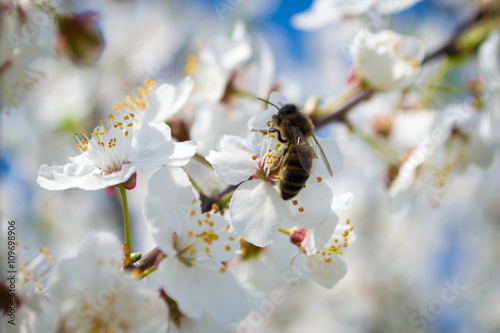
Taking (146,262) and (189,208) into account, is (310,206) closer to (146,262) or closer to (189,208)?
(189,208)

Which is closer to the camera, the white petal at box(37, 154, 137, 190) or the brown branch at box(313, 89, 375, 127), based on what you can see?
the white petal at box(37, 154, 137, 190)

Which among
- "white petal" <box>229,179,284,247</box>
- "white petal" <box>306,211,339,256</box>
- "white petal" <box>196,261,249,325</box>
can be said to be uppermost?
"white petal" <box>229,179,284,247</box>

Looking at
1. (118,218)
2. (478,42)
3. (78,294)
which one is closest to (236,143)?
(78,294)

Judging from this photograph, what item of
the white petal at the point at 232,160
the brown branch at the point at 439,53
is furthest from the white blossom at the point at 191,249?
the brown branch at the point at 439,53

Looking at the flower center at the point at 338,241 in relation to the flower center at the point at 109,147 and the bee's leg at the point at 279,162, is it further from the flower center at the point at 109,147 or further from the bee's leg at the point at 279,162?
the flower center at the point at 109,147

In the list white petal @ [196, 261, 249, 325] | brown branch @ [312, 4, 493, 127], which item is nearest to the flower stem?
white petal @ [196, 261, 249, 325]

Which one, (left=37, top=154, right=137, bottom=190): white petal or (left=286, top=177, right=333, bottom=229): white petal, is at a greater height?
(left=37, top=154, right=137, bottom=190): white petal

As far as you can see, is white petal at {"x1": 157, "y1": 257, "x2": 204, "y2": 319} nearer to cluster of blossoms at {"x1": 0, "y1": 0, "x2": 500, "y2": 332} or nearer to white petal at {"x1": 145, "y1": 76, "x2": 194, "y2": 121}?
cluster of blossoms at {"x1": 0, "y1": 0, "x2": 500, "y2": 332}
